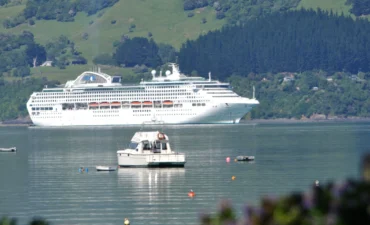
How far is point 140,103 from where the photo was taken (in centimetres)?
17812

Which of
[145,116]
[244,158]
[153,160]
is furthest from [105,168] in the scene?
[145,116]

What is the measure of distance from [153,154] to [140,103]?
11976 cm

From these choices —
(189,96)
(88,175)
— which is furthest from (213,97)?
(88,175)

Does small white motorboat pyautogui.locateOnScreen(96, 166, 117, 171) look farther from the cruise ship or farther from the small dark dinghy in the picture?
the cruise ship

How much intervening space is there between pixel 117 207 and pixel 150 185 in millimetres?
9169

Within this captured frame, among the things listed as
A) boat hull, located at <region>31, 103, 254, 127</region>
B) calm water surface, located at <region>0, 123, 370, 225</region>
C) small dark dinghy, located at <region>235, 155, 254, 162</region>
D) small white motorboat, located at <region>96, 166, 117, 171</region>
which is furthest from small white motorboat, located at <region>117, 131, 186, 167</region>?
boat hull, located at <region>31, 103, 254, 127</region>

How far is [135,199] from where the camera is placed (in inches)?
1711

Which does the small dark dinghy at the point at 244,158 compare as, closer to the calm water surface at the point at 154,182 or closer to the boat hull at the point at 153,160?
the calm water surface at the point at 154,182

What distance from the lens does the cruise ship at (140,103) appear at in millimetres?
168250

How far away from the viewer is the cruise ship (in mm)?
168250

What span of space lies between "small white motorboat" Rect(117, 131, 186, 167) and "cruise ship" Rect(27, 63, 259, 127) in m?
107

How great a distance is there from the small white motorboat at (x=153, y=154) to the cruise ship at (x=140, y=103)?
106935 millimetres

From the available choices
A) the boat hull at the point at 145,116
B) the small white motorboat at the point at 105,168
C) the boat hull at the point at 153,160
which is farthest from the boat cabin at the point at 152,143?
the boat hull at the point at 145,116

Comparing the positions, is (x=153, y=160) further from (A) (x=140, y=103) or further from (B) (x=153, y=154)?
(A) (x=140, y=103)
